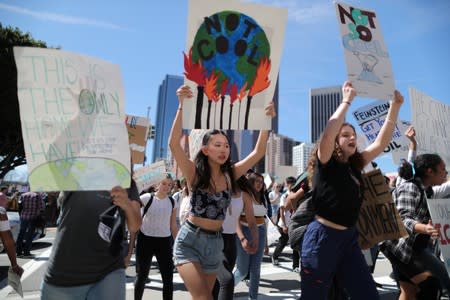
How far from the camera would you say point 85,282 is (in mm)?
2357

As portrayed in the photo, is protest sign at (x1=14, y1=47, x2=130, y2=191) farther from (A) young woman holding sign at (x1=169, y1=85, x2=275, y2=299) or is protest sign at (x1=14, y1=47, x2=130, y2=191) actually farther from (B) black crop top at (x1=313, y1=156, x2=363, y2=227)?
(B) black crop top at (x1=313, y1=156, x2=363, y2=227)

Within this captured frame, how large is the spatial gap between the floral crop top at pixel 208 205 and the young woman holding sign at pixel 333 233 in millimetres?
751

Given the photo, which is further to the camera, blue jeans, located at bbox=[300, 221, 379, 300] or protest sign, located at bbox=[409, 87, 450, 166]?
protest sign, located at bbox=[409, 87, 450, 166]

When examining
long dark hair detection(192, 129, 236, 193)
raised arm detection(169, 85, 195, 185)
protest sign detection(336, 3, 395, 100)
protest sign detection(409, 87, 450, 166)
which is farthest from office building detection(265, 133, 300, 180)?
raised arm detection(169, 85, 195, 185)

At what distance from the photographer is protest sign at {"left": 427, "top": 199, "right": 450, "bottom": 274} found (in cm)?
355

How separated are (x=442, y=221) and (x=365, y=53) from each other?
1.86m

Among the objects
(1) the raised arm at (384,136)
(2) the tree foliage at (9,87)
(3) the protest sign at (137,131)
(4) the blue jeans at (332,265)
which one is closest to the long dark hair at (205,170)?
(4) the blue jeans at (332,265)

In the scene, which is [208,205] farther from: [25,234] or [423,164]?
[25,234]

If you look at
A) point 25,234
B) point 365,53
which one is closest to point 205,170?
point 365,53

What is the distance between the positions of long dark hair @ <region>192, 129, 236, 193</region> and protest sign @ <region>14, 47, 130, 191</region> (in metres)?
0.87

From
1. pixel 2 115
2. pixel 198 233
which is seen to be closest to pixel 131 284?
pixel 198 233

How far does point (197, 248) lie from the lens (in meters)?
2.96

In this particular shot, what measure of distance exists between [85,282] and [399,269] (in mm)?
3030

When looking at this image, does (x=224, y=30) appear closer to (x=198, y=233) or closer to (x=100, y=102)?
(x=100, y=102)
